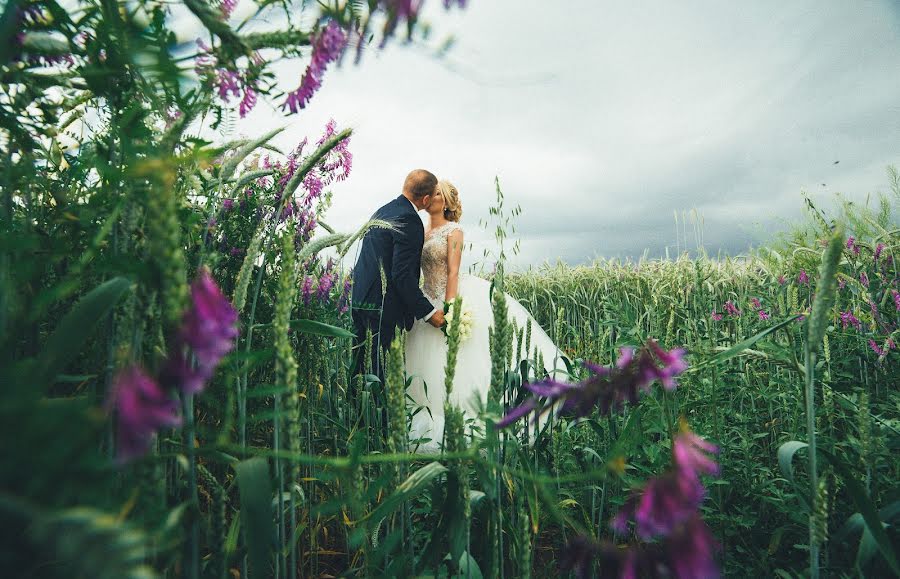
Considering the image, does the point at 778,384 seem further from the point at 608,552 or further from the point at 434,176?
the point at 434,176

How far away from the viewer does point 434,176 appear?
3699 millimetres

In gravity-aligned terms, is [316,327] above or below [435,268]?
below

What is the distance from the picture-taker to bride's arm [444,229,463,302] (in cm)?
363

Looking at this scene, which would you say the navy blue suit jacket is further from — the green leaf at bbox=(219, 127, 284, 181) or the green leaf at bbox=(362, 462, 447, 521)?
the green leaf at bbox=(362, 462, 447, 521)

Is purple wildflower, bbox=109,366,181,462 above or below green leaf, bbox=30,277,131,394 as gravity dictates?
below

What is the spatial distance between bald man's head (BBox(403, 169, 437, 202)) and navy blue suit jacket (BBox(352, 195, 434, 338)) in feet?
0.64

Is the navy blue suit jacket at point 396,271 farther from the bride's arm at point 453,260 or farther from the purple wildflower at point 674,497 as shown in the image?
the purple wildflower at point 674,497

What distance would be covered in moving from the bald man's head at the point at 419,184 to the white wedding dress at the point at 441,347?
15.3 inches

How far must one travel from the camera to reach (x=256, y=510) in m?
0.46

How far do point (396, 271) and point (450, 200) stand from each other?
4.01ft

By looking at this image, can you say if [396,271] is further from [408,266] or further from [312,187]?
[312,187]

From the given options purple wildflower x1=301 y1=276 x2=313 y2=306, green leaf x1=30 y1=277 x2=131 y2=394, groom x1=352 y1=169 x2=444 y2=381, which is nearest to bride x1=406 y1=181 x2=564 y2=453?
groom x1=352 y1=169 x2=444 y2=381

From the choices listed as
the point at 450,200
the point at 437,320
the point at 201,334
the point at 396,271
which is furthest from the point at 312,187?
the point at 450,200

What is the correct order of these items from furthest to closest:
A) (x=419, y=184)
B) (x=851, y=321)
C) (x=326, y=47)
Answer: (x=419, y=184)
(x=851, y=321)
(x=326, y=47)
